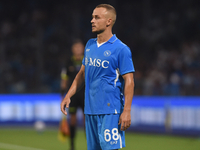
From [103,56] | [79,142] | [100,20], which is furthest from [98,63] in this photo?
[79,142]

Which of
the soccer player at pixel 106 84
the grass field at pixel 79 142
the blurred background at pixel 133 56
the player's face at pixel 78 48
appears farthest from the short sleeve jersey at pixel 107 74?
the blurred background at pixel 133 56

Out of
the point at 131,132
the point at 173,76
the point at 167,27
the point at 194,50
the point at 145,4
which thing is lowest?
the point at 131,132

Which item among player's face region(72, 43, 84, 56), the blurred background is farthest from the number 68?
the blurred background

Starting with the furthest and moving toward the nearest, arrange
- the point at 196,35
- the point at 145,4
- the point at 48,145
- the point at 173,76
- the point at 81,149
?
1. the point at 145,4
2. the point at 196,35
3. the point at 173,76
4. the point at 48,145
5. the point at 81,149

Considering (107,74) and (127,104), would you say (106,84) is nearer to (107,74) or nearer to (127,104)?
(107,74)

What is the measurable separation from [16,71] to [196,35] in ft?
23.5

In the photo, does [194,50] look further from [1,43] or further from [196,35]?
[1,43]

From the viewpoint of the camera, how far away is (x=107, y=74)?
356 cm

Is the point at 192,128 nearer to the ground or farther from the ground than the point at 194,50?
nearer to the ground

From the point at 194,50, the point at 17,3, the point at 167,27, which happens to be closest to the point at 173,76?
the point at 194,50

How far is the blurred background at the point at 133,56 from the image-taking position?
34.2ft

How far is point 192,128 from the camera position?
9.72m

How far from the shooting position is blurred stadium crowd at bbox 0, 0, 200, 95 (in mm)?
12539

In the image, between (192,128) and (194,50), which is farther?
(194,50)
